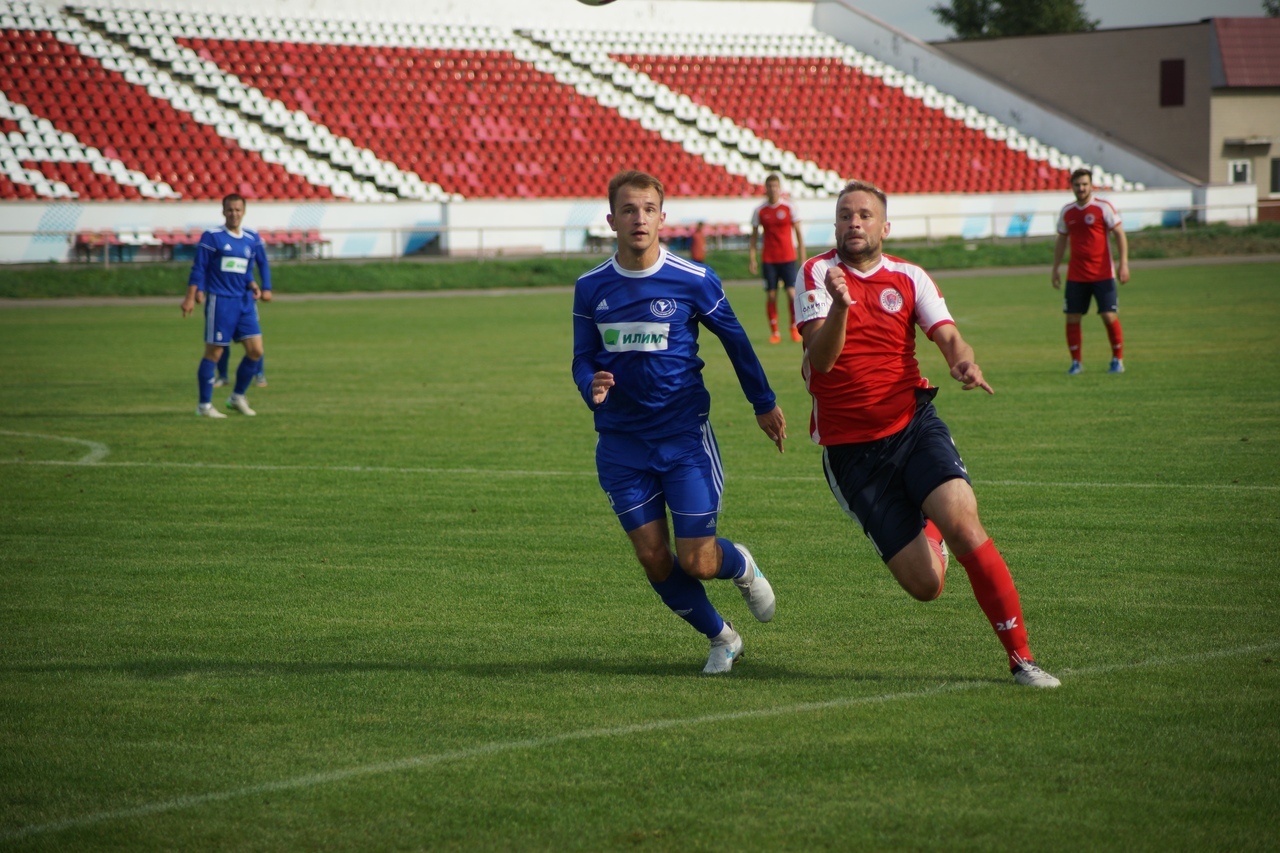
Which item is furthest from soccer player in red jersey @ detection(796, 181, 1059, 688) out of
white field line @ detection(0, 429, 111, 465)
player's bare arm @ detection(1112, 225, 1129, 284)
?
player's bare arm @ detection(1112, 225, 1129, 284)

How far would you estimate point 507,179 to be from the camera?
43000 mm

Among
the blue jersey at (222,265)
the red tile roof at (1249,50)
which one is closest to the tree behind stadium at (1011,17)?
the red tile roof at (1249,50)

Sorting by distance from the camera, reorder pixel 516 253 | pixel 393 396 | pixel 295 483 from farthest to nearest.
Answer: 1. pixel 516 253
2. pixel 393 396
3. pixel 295 483

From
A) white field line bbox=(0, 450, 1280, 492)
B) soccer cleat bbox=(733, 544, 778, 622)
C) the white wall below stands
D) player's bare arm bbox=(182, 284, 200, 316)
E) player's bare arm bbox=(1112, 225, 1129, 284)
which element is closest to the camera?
soccer cleat bbox=(733, 544, 778, 622)

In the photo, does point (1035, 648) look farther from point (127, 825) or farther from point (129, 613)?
point (129, 613)

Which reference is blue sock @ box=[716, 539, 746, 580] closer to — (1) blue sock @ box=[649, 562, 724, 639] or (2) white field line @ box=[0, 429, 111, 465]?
(1) blue sock @ box=[649, 562, 724, 639]

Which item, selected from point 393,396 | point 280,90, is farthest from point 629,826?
point 280,90

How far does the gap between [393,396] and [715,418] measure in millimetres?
4041

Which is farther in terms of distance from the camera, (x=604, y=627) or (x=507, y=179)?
(x=507, y=179)

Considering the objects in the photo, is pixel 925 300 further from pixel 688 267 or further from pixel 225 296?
pixel 225 296

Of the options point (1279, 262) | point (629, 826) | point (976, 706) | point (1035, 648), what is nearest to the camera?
point (629, 826)

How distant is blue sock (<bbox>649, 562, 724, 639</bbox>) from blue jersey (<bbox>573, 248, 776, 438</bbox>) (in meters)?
0.61

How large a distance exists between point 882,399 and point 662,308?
0.95 meters

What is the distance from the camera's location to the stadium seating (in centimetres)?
3981
